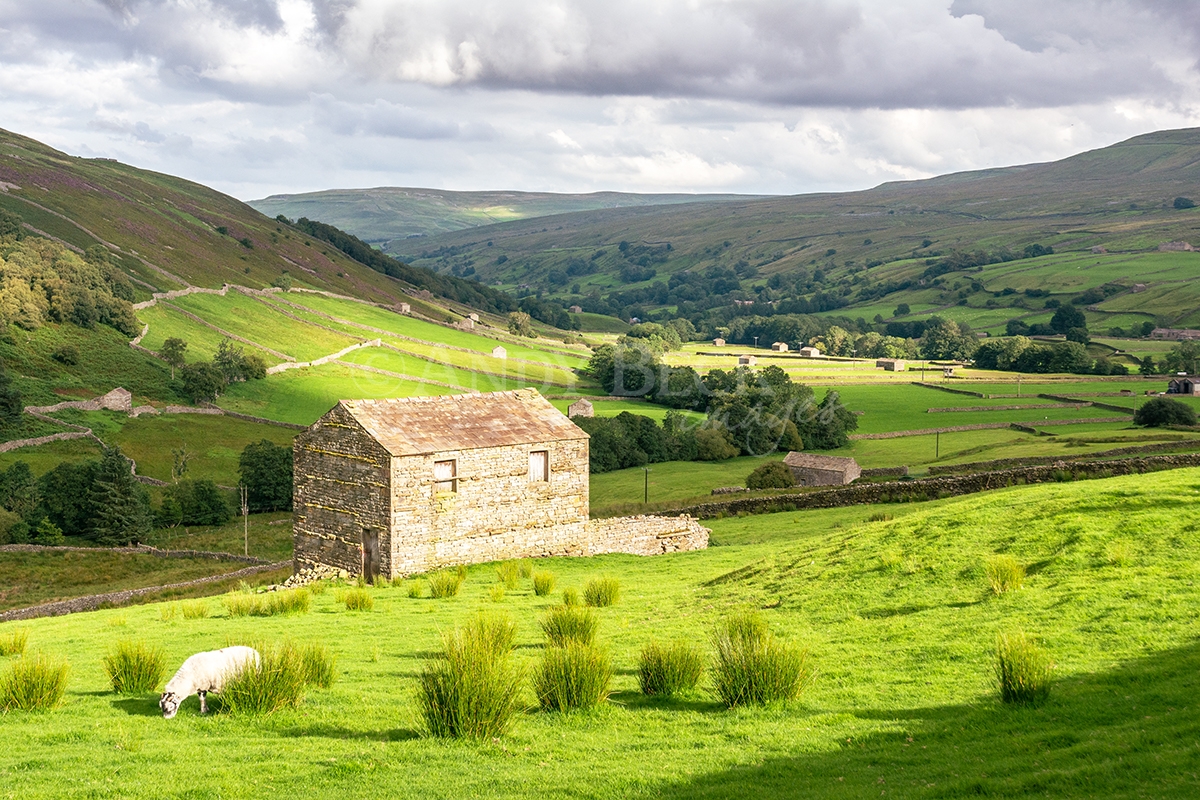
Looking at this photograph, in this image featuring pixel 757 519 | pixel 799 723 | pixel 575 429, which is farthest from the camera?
pixel 757 519

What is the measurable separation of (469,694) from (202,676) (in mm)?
4054

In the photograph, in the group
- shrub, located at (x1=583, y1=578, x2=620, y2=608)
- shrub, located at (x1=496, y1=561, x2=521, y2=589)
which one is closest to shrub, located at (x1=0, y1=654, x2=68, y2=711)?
shrub, located at (x1=583, y1=578, x2=620, y2=608)

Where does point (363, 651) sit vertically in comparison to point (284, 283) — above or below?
below

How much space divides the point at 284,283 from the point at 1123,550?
134 m

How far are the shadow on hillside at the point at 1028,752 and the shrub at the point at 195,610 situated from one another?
15.6m

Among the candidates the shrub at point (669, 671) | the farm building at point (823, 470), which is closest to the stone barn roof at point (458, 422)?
the shrub at point (669, 671)

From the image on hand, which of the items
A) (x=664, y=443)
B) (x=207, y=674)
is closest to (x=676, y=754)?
(x=207, y=674)

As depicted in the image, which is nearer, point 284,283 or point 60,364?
point 60,364

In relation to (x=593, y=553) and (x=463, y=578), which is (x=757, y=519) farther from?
(x=463, y=578)

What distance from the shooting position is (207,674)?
1283 cm

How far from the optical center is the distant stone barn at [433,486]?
96.5 feet

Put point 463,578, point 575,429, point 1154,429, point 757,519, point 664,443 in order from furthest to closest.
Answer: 1. point 664,443
2. point 1154,429
3. point 757,519
4. point 575,429
5. point 463,578

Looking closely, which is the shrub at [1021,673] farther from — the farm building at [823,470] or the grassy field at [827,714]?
the farm building at [823,470]

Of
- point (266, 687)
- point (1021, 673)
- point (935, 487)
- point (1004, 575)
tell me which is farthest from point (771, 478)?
point (1021, 673)
